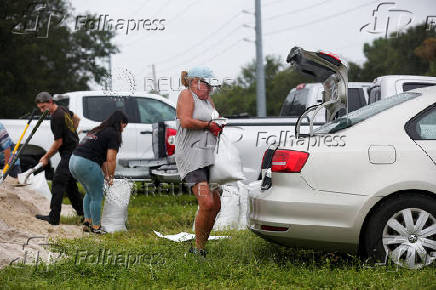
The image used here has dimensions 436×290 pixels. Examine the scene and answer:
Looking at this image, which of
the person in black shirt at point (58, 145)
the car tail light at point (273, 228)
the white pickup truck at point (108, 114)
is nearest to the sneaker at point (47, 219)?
the person in black shirt at point (58, 145)

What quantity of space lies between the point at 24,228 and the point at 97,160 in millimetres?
1226

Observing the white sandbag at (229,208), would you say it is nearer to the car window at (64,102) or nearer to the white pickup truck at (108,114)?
the white pickup truck at (108,114)

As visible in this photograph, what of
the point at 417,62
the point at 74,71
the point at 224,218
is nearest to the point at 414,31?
the point at 417,62

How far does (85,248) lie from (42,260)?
0.64 metres

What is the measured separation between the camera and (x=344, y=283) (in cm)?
450

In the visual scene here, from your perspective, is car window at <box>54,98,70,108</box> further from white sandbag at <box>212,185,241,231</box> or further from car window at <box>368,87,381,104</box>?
car window at <box>368,87,381,104</box>

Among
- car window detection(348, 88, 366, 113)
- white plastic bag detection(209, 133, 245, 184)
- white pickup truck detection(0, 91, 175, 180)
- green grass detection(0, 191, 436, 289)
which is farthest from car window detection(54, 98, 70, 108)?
white plastic bag detection(209, 133, 245, 184)

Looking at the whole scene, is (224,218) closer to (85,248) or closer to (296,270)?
(85,248)

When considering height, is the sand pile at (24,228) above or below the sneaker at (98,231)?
above

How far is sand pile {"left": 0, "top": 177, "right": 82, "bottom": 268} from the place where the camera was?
5.51 meters

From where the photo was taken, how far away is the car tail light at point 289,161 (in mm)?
4816

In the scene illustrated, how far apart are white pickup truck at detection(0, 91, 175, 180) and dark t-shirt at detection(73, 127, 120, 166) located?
3.09 meters

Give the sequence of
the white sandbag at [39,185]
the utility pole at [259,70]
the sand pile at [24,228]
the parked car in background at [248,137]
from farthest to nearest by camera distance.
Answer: the utility pole at [259,70], the white sandbag at [39,185], the parked car in background at [248,137], the sand pile at [24,228]

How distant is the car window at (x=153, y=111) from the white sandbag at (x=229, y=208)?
3872 millimetres
